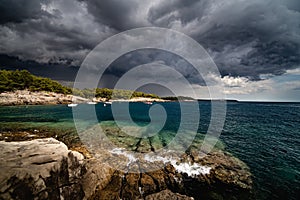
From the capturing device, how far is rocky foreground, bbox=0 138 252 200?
20.6 feet

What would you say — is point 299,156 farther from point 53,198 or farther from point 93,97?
point 93,97

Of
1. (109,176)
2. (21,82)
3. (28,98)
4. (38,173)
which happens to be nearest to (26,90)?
(21,82)

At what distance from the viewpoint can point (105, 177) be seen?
9945 mm

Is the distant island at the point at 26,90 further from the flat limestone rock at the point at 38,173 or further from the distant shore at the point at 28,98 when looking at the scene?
the flat limestone rock at the point at 38,173

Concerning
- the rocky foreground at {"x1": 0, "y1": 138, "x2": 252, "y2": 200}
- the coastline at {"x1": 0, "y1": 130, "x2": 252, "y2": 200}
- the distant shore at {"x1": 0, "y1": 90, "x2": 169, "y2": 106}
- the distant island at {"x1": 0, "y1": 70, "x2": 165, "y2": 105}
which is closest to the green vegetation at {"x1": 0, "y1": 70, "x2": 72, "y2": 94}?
the distant island at {"x1": 0, "y1": 70, "x2": 165, "y2": 105}

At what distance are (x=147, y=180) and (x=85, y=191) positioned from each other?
13.2 ft

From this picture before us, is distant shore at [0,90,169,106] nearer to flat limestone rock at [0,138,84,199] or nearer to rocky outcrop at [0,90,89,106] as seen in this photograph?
rocky outcrop at [0,90,89,106]

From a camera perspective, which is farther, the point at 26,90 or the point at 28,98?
the point at 26,90

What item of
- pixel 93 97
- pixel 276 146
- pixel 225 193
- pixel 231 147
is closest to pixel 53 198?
pixel 225 193

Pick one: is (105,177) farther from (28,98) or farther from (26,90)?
(26,90)

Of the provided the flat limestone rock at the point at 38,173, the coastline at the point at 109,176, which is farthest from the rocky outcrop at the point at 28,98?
the flat limestone rock at the point at 38,173

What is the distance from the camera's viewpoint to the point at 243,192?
33.1 ft

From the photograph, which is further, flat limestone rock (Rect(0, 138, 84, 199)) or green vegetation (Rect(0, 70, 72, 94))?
green vegetation (Rect(0, 70, 72, 94))

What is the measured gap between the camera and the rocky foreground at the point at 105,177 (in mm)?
6270
